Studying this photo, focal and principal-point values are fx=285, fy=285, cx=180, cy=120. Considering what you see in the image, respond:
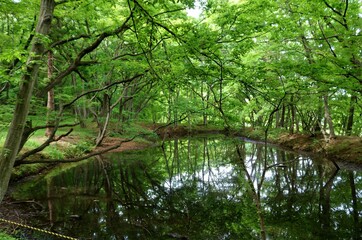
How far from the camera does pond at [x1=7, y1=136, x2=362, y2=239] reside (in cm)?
786

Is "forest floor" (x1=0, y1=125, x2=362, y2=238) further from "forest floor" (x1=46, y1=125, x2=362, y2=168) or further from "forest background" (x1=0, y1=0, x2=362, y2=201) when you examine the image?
"forest background" (x1=0, y1=0, x2=362, y2=201)

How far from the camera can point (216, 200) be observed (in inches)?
429

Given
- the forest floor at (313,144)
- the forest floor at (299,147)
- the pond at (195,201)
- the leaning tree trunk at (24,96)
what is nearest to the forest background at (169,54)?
the leaning tree trunk at (24,96)

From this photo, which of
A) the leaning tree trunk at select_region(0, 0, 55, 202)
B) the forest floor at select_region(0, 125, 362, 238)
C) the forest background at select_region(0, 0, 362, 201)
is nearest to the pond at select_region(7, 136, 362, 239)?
the forest floor at select_region(0, 125, 362, 238)

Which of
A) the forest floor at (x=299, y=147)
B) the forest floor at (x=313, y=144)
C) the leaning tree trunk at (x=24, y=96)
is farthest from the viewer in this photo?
the forest floor at (x=313, y=144)

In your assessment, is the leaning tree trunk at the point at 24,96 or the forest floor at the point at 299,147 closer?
the leaning tree trunk at the point at 24,96

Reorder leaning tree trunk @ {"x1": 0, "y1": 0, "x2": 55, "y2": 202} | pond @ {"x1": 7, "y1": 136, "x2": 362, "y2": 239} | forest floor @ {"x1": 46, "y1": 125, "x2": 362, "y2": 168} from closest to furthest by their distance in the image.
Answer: leaning tree trunk @ {"x1": 0, "y1": 0, "x2": 55, "y2": 202}
pond @ {"x1": 7, "y1": 136, "x2": 362, "y2": 239}
forest floor @ {"x1": 46, "y1": 125, "x2": 362, "y2": 168}

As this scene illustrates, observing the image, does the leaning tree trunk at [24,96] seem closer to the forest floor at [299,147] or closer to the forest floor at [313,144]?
the forest floor at [299,147]

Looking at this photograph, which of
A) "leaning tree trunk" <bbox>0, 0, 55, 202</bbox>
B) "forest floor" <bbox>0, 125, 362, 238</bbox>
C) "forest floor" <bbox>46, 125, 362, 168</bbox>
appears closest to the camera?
"leaning tree trunk" <bbox>0, 0, 55, 202</bbox>

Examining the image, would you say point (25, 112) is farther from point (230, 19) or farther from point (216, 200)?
point (216, 200)

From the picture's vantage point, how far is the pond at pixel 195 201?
786cm

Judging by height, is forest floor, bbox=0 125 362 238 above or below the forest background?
below

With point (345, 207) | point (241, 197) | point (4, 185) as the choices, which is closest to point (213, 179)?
point (241, 197)

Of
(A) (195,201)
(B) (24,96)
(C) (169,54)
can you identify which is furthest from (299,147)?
(B) (24,96)
